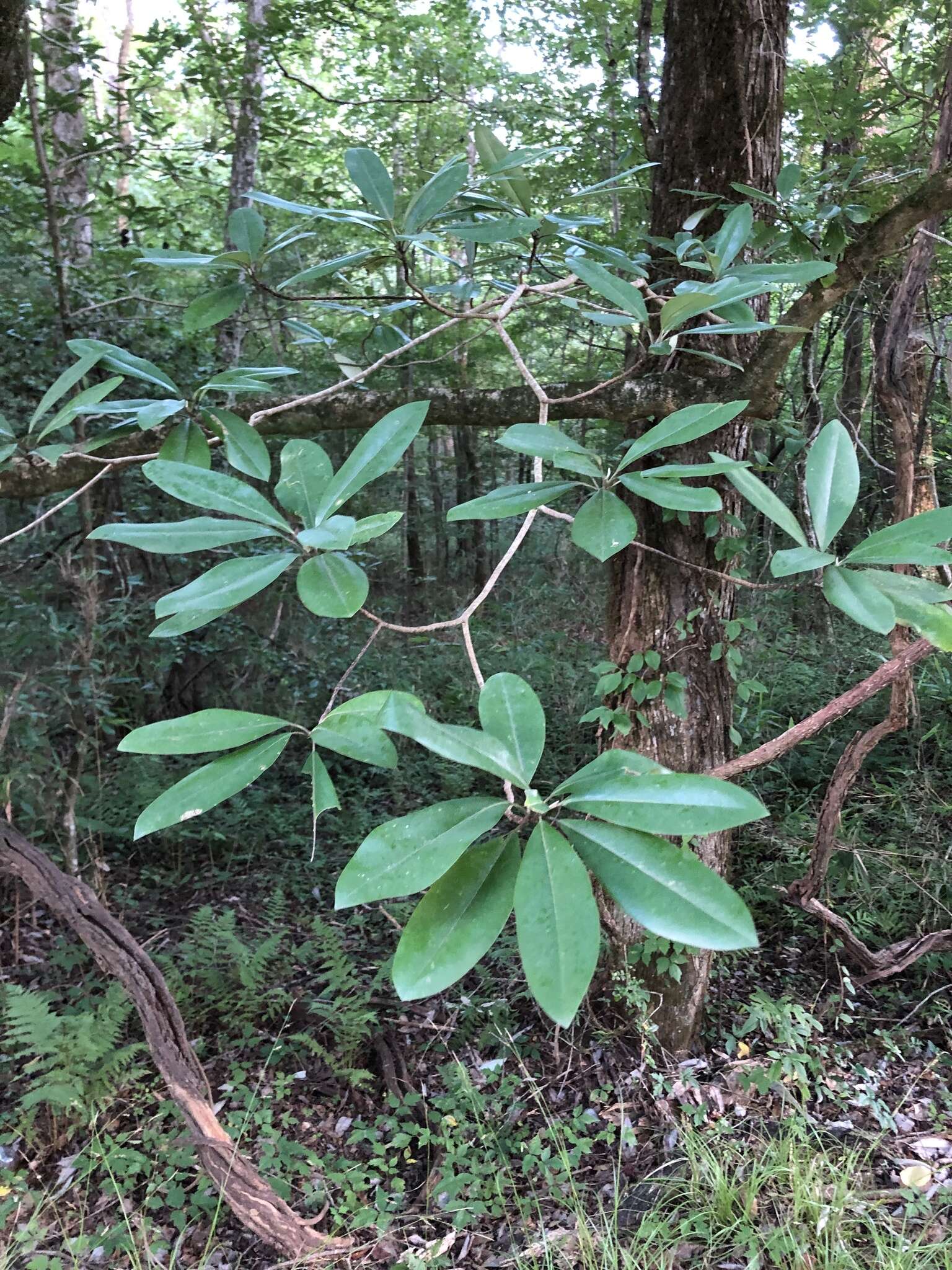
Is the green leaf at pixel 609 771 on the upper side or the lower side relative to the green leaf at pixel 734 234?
lower

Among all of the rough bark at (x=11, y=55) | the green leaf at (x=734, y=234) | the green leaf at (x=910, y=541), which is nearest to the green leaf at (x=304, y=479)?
the green leaf at (x=910, y=541)

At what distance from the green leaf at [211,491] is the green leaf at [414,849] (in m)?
0.26

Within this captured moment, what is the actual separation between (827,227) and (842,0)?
2405 millimetres

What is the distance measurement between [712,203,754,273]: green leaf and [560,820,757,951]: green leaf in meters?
0.85

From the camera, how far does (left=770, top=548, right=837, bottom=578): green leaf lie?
0.56m

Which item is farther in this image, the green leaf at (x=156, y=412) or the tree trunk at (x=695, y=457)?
the tree trunk at (x=695, y=457)

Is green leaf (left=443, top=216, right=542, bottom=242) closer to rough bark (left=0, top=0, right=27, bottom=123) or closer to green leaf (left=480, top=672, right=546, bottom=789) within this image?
green leaf (left=480, top=672, right=546, bottom=789)

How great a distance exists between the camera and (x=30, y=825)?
3.01 metres

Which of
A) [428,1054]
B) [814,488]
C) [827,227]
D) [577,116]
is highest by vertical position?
[577,116]

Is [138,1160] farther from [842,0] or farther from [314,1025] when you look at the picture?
[842,0]

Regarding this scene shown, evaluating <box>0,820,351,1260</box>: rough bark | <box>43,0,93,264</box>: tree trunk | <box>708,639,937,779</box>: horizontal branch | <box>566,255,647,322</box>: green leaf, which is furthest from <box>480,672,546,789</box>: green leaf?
<box>43,0,93,264</box>: tree trunk

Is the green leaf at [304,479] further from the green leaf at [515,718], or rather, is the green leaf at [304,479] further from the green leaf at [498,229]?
the green leaf at [498,229]

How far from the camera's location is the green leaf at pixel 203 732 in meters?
0.53

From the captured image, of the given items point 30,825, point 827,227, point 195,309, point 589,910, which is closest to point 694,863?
point 589,910
